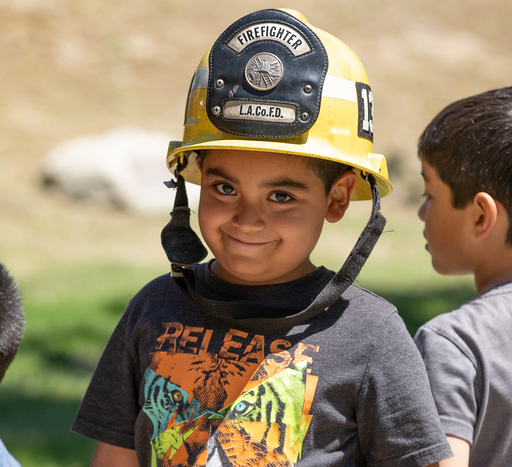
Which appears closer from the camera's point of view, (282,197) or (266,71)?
(266,71)

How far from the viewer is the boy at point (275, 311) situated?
7.29 ft

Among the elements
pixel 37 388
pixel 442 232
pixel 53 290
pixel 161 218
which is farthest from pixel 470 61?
pixel 442 232

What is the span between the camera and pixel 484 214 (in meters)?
2.64

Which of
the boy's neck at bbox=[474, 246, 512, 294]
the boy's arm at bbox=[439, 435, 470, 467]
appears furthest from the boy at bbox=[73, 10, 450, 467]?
the boy's neck at bbox=[474, 246, 512, 294]

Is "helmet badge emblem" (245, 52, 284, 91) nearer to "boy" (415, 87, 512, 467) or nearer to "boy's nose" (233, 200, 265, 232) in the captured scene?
"boy's nose" (233, 200, 265, 232)

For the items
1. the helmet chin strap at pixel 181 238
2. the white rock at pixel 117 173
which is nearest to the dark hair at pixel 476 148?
the helmet chin strap at pixel 181 238

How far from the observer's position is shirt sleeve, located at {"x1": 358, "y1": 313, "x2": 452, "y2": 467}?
2.18 meters

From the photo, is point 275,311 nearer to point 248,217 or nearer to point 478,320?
point 248,217

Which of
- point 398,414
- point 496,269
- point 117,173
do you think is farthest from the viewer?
point 117,173

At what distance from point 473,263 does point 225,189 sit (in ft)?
2.91

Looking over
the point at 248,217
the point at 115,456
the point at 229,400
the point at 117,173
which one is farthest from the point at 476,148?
the point at 117,173

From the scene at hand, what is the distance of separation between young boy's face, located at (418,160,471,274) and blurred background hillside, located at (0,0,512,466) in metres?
1.24

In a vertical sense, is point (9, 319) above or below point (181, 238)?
below

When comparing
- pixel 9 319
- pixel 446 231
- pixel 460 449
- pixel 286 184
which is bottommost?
pixel 460 449
